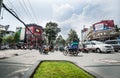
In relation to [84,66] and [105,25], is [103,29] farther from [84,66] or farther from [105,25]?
[84,66]

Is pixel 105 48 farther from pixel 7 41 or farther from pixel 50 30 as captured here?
pixel 7 41

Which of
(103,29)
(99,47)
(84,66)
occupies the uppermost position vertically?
(103,29)

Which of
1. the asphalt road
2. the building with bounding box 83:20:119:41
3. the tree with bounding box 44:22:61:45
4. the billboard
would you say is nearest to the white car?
the asphalt road

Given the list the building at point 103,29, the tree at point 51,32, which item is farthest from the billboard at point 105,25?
the tree at point 51,32

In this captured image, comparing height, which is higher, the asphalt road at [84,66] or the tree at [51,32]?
the tree at [51,32]

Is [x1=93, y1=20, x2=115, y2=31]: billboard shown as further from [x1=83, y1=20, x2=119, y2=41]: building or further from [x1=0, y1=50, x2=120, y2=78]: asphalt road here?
[x1=0, y1=50, x2=120, y2=78]: asphalt road

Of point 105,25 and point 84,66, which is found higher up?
point 105,25

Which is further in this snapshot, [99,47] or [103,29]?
[103,29]

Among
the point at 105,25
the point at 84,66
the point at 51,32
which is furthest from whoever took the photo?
the point at 51,32

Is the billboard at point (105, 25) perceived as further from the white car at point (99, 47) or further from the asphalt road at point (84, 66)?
the asphalt road at point (84, 66)

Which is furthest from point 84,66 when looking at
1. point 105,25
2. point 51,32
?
point 51,32

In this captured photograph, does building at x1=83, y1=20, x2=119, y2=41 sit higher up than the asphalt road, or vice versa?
building at x1=83, y1=20, x2=119, y2=41

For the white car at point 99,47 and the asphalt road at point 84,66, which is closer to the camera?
the asphalt road at point 84,66

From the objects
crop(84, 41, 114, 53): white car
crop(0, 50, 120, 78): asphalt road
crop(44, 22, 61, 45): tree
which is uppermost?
crop(44, 22, 61, 45): tree
